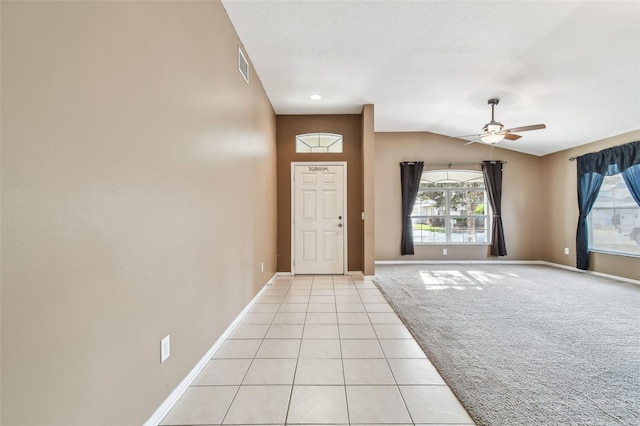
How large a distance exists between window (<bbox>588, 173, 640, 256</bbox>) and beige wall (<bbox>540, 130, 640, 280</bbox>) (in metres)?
0.20

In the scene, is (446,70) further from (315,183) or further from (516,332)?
(516,332)

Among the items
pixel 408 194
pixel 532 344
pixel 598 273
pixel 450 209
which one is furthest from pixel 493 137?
pixel 598 273

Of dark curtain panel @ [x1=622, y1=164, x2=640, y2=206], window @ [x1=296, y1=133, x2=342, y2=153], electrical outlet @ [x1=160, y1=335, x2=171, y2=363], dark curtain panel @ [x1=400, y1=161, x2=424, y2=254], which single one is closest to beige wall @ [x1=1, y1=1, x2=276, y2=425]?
electrical outlet @ [x1=160, y1=335, x2=171, y2=363]

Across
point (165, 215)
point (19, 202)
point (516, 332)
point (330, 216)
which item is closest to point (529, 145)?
point (330, 216)

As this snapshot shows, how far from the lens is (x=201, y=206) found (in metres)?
2.04

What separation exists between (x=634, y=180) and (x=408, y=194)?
3433 millimetres

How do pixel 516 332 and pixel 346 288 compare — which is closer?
pixel 516 332

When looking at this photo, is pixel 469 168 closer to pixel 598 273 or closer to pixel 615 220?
pixel 615 220

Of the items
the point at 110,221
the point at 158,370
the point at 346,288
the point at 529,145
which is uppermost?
the point at 529,145

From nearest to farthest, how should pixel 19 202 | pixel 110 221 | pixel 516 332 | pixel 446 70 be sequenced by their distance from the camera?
1. pixel 19 202
2. pixel 110 221
3. pixel 516 332
4. pixel 446 70

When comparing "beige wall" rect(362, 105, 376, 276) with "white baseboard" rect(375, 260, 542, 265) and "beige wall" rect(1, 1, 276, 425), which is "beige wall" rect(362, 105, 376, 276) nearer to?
"white baseboard" rect(375, 260, 542, 265)

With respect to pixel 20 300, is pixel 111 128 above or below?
above

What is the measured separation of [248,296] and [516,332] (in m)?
2.69

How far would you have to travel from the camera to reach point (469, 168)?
6.27m
